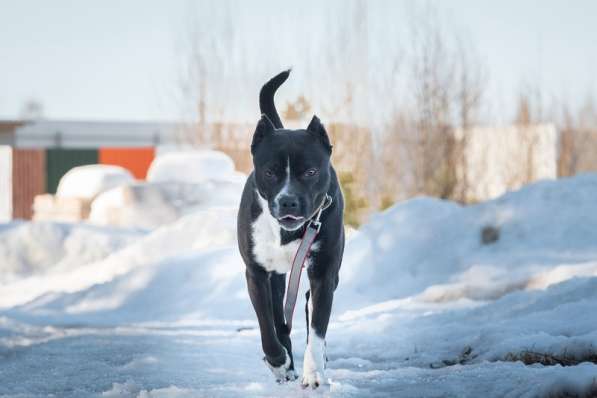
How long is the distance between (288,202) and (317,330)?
73 cm

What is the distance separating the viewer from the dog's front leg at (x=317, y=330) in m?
4.78

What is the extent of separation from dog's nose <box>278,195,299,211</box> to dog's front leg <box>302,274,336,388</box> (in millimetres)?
582

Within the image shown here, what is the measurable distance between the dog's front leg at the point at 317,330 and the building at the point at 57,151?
26.4m

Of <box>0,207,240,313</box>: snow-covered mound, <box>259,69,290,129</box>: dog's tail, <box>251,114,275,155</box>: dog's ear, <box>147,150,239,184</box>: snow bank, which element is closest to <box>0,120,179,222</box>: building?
<box>147,150,239,184</box>: snow bank

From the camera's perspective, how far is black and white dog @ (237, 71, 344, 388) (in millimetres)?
4684

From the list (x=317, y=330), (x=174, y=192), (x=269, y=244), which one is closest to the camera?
(x=317, y=330)

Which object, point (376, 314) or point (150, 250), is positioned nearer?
point (376, 314)

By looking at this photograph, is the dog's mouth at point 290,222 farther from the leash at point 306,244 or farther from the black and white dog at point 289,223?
the leash at point 306,244

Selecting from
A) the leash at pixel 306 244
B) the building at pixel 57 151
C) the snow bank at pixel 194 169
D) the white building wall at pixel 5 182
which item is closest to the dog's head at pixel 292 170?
the leash at pixel 306 244

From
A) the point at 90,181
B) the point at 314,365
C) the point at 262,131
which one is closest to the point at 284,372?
the point at 314,365

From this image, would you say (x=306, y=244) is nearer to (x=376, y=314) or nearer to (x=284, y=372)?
(x=284, y=372)

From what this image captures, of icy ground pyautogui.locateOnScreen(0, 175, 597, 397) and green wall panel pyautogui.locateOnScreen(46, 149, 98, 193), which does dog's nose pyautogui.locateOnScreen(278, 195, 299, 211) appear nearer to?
icy ground pyautogui.locateOnScreen(0, 175, 597, 397)

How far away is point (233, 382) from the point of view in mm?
5676

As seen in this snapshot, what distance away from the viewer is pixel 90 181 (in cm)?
2319
